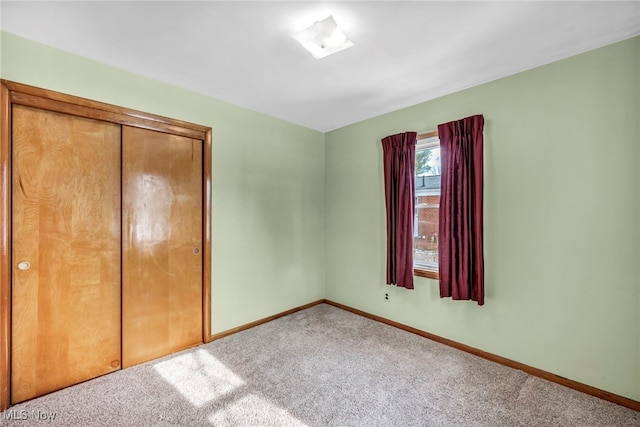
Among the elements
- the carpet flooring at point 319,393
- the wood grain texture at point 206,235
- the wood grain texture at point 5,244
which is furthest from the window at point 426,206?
the wood grain texture at point 5,244

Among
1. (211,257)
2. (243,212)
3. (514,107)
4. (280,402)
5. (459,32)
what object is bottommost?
(280,402)

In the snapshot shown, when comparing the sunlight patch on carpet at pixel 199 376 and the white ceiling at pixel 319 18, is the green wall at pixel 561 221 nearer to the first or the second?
the white ceiling at pixel 319 18

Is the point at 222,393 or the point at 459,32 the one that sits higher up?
the point at 459,32

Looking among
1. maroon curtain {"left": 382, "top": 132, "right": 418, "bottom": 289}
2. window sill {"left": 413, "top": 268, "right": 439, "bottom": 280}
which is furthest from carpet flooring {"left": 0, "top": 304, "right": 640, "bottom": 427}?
maroon curtain {"left": 382, "top": 132, "right": 418, "bottom": 289}

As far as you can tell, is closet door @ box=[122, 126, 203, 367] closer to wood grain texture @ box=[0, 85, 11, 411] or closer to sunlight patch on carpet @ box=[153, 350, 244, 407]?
sunlight patch on carpet @ box=[153, 350, 244, 407]

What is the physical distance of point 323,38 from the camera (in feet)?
5.82

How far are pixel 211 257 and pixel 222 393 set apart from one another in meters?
1.23

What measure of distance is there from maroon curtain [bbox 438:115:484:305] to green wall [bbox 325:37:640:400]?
118 millimetres

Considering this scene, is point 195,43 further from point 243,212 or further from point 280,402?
point 280,402

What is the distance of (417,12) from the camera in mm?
1656

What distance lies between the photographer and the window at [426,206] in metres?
2.89

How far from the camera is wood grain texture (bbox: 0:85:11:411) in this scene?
177 cm

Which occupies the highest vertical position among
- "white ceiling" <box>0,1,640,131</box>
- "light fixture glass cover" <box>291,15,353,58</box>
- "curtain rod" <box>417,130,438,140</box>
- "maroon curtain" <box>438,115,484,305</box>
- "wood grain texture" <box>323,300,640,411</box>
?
"white ceiling" <box>0,1,640,131</box>

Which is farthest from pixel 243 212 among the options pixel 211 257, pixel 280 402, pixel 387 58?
pixel 387 58
